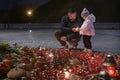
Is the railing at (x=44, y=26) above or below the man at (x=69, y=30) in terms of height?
above

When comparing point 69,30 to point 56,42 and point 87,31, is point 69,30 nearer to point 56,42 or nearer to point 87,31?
point 87,31

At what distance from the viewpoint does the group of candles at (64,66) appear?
249 inches

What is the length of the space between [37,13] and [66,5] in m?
4.66

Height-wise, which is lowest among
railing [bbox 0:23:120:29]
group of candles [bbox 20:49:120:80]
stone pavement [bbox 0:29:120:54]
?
group of candles [bbox 20:49:120:80]

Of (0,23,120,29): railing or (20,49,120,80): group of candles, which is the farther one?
(0,23,120,29): railing

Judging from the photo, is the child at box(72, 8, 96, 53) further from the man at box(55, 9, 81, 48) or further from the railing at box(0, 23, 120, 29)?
the railing at box(0, 23, 120, 29)

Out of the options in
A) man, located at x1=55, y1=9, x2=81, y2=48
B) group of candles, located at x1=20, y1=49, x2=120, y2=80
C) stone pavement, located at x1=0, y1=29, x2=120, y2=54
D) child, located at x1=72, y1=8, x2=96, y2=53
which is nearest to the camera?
group of candles, located at x1=20, y1=49, x2=120, y2=80

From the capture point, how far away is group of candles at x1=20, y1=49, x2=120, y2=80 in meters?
6.32

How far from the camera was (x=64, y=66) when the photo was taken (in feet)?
25.2

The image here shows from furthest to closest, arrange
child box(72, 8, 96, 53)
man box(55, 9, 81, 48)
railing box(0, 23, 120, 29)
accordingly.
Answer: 1. railing box(0, 23, 120, 29)
2. man box(55, 9, 81, 48)
3. child box(72, 8, 96, 53)

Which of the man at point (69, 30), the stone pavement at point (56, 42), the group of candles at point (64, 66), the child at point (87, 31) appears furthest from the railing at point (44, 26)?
the group of candles at point (64, 66)

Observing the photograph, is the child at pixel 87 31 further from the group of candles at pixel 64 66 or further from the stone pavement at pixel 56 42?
the group of candles at pixel 64 66

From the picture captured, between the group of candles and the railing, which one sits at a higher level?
the railing

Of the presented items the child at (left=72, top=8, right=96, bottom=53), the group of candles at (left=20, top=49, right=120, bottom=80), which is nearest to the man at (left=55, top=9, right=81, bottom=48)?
the child at (left=72, top=8, right=96, bottom=53)
